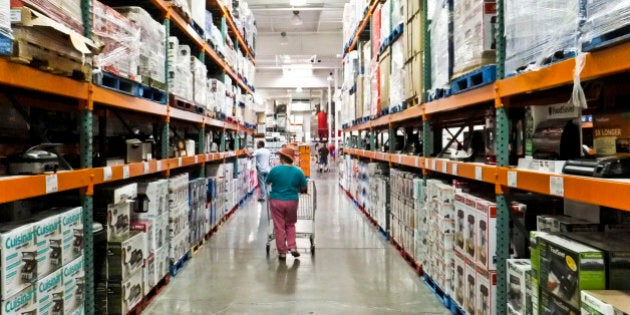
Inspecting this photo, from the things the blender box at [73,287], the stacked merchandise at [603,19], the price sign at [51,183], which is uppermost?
the stacked merchandise at [603,19]

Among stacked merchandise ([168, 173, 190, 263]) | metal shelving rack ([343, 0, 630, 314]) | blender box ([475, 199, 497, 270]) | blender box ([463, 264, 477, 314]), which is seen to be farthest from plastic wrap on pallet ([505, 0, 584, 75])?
stacked merchandise ([168, 173, 190, 263])

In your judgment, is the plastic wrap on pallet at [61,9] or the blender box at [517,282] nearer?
the plastic wrap on pallet at [61,9]

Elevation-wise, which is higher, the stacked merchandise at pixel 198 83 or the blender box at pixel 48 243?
the stacked merchandise at pixel 198 83

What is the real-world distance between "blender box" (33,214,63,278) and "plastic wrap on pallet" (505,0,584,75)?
10.2 ft

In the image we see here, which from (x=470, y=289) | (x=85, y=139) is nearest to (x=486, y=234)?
(x=470, y=289)

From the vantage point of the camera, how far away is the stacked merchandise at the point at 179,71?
5434 millimetres

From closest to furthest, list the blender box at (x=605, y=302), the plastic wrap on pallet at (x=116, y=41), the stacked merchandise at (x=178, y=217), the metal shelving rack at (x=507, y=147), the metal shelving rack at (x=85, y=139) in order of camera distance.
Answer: the blender box at (x=605, y=302)
the metal shelving rack at (x=507, y=147)
the metal shelving rack at (x=85, y=139)
the plastic wrap on pallet at (x=116, y=41)
the stacked merchandise at (x=178, y=217)

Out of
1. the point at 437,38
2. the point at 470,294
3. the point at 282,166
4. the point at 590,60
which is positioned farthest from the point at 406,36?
the point at 590,60

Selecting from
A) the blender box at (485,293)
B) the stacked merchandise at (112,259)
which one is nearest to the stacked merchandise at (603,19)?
the blender box at (485,293)

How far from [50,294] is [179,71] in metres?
3.44

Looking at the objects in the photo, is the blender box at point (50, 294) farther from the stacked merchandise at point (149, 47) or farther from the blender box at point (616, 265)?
the blender box at point (616, 265)

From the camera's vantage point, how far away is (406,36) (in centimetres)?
560

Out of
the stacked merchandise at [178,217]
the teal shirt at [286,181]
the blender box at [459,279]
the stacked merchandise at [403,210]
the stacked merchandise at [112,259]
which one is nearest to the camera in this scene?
the stacked merchandise at [112,259]

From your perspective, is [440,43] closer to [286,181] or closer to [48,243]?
[286,181]
